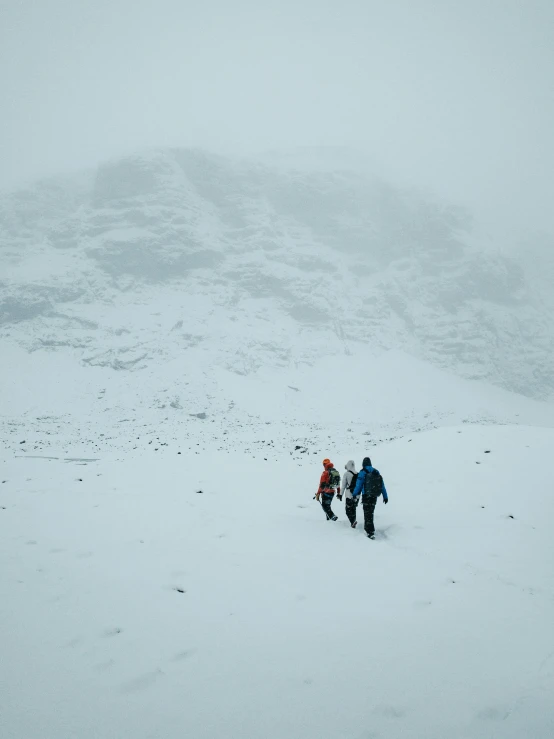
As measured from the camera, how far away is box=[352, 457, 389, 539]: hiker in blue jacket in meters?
8.73

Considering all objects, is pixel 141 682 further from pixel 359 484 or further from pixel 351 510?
pixel 351 510

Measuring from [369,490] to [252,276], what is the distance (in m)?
60.5

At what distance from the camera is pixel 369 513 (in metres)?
8.75

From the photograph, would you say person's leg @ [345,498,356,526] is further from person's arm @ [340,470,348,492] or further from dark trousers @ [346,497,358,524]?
person's arm @ [340,470,348,492]

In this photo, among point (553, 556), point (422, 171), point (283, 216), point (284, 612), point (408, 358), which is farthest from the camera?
point (422, 171)

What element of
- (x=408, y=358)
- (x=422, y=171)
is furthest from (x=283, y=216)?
(x=422, y=171)

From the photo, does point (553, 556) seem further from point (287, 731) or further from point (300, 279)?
point (300, 279)

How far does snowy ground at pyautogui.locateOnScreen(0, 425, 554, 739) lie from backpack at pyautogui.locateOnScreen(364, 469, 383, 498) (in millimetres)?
1078

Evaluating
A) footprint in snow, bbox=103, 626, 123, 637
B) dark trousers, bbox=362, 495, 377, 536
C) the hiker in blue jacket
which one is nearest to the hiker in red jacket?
the hiker in blue jacket

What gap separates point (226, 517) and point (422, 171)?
508 feet

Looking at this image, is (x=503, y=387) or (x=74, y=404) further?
(x=503, y=387)

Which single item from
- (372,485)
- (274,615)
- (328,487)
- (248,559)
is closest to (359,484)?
(372,485)

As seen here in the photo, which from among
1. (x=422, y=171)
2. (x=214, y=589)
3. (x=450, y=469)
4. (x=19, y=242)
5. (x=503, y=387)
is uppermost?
(x=422, y=171)

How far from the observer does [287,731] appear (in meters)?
3.49
